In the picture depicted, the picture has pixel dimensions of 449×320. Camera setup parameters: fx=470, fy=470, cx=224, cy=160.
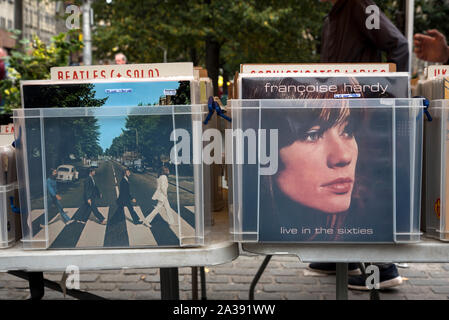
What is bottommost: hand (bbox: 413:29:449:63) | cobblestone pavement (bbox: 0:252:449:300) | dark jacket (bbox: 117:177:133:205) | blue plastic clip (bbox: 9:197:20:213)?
cobblestone pavement (bbox: 0:252:449:300)

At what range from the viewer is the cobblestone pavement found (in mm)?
3254

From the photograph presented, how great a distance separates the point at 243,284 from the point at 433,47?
2089 millimetres

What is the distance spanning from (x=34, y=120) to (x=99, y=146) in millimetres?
184

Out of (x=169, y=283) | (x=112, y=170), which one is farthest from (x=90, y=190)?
(x=169, y=283)

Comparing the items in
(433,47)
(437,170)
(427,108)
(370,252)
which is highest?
(433,47)

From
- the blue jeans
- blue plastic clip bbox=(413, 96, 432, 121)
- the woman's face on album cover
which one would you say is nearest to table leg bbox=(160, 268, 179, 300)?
the blue jeans

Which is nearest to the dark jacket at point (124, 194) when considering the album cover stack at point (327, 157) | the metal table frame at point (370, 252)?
the album cover stack at point (327, 157)

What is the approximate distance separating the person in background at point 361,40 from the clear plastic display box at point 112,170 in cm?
150

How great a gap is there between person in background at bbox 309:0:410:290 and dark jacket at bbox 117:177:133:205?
5.36 feet

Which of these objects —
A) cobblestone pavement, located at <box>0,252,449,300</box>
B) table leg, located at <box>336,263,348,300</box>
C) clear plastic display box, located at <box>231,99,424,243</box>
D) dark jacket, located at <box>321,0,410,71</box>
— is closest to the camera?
clear plastic display box, located at <box>231,99,424,243</box>

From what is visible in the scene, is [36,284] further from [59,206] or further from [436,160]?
[436,160]

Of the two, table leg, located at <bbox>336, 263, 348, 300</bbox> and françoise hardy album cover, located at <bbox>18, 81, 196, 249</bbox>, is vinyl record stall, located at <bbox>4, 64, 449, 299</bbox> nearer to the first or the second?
françoise hardy album cover, located at <bbox>18, 81, 196, 249</bbox>

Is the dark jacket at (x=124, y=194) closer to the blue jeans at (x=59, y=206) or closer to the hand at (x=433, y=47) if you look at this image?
the blue jeans at (x=59, y=206)

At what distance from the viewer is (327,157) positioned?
1.24 m
